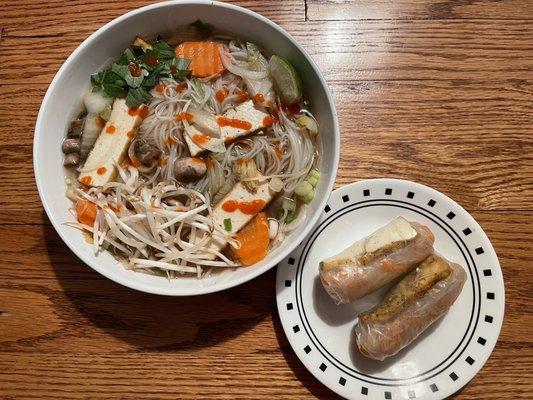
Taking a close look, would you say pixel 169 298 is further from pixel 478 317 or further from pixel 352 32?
pixel 352 32

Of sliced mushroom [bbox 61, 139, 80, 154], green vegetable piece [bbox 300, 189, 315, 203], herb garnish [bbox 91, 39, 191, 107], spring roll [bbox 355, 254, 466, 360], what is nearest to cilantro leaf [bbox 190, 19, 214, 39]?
herb garnish [bbox 91, 39, 191, 107]

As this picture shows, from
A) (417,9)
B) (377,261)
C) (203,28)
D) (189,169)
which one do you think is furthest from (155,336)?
(417,9)

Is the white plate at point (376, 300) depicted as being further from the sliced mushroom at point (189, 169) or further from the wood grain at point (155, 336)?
the sliced mushroom at point (189, 169)

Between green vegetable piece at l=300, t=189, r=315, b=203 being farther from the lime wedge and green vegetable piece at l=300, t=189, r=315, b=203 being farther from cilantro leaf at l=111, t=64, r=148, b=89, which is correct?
cilantro leaf at l=111, t=64, r=148, b=89

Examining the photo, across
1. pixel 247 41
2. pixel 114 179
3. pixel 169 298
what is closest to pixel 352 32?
pixel 247 41

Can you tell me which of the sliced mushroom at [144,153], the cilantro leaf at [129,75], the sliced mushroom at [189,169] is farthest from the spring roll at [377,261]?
the cilantro leaf at [129,75]

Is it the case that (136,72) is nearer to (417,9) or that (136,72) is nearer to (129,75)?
(129,75)

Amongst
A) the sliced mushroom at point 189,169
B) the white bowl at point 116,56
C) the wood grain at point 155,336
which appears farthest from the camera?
the wood grain at point 155,336
